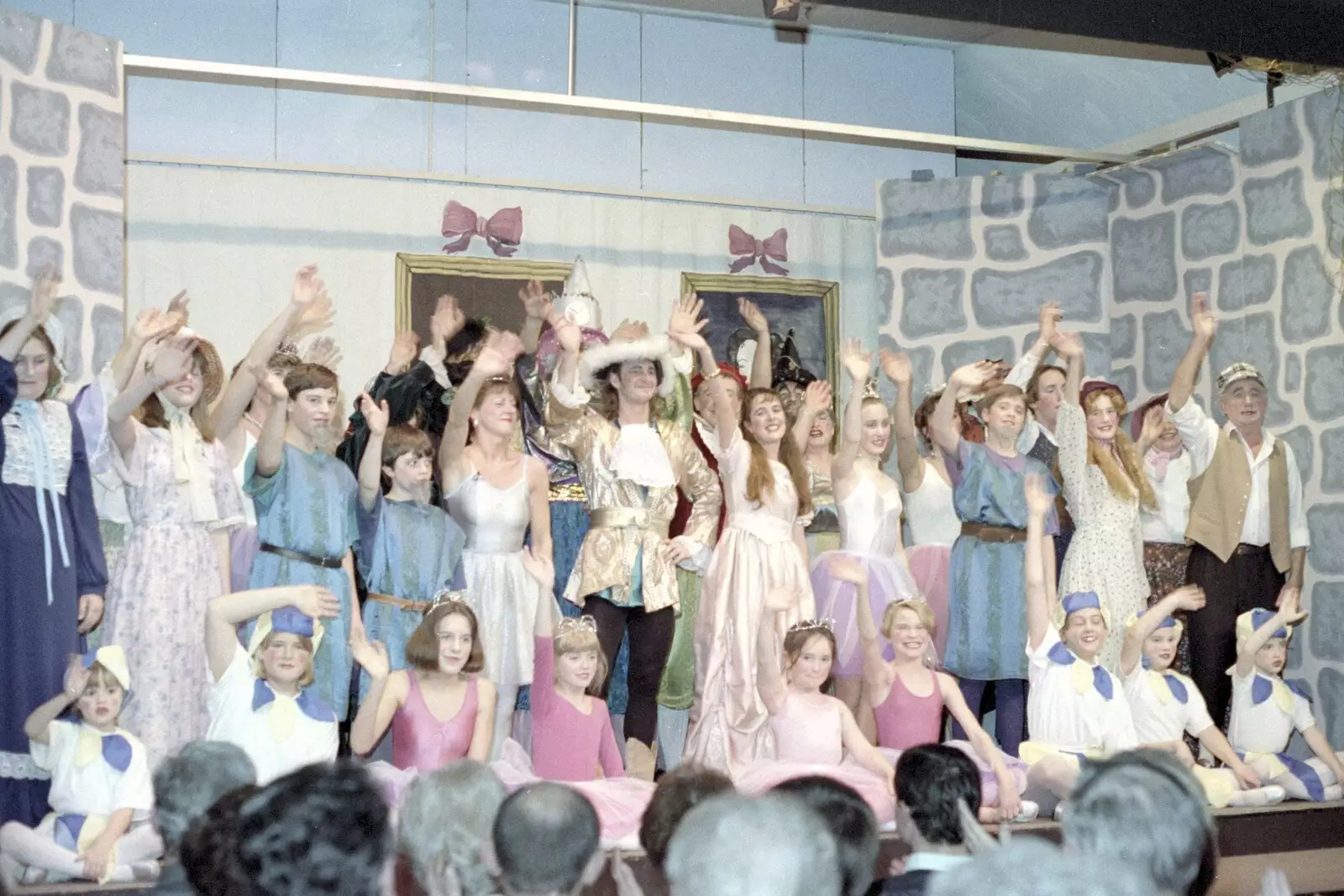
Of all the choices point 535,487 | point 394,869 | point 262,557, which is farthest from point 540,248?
point 394,869

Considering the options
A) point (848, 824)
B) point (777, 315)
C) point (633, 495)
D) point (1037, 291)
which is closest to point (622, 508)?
point (633, 495)

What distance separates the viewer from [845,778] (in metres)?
4.55

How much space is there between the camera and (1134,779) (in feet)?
6.88

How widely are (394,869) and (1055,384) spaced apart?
3387mm

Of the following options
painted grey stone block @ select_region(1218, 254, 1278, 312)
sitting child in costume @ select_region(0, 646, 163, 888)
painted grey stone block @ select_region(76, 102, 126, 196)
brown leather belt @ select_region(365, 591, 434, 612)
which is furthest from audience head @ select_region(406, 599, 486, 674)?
painted grey stone block @ select_region(1218, 254, 1278, 312)

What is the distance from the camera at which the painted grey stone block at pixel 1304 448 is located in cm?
630

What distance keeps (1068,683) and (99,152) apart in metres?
3.66

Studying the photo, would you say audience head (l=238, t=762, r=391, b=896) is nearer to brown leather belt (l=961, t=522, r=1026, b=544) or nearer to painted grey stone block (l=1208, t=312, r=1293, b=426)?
brown leather belt (l=961, t=522, r=1026, b=544)

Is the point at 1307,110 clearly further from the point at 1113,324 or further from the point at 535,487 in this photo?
the point at 535,487

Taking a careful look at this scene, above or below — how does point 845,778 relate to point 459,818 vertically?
below

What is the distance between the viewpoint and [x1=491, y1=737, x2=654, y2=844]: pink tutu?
4.30 meters

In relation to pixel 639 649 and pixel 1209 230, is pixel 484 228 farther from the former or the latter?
pixel 1209 230

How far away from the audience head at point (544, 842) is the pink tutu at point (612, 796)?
1.87 metres

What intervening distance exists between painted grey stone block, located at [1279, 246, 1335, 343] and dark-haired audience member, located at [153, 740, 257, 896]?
16.4 feet
